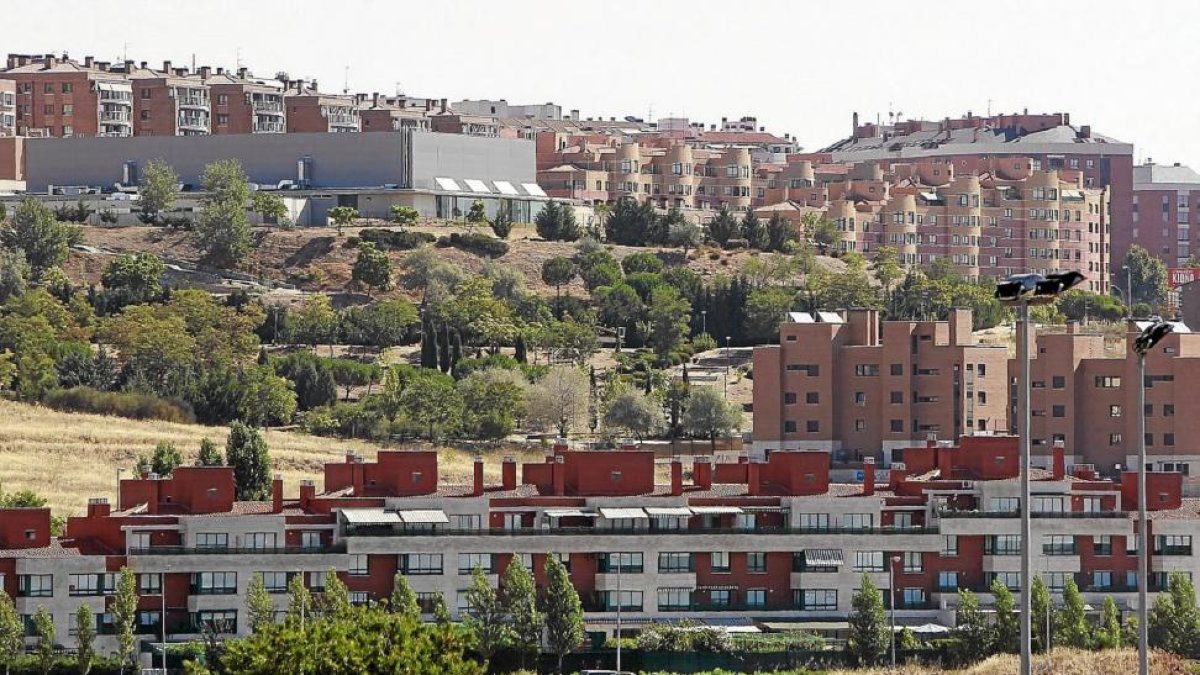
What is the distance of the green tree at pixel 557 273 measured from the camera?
137 meters

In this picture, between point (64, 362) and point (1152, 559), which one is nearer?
point (1152, 559)

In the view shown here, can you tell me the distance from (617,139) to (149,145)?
158 feet

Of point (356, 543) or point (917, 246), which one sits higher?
point (917, 246)

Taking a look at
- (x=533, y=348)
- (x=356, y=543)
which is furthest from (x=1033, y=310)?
(x=356, y=543)

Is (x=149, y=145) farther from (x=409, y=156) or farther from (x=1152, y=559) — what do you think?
(x=1152, y=559)

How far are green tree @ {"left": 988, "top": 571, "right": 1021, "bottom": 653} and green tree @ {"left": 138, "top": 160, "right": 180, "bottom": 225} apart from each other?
83175 mm

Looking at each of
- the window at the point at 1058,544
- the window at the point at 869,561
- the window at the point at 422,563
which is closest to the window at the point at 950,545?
the window at the point at 869,561

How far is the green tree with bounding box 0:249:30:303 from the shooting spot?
12431cm

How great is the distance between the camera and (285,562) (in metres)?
67.9

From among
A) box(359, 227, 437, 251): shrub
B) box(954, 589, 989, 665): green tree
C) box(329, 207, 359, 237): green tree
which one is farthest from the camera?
box(329, 207, 359, 237): green tree

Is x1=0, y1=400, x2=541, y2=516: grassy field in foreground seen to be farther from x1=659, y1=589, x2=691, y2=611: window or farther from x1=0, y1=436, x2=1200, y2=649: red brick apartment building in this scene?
x1=659, y1=589, x2=691, y2=611: window

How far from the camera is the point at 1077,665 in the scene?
60969 millimetres

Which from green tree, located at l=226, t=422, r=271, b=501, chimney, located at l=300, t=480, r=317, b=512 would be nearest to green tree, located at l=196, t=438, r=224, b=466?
green tree, located at l=226, t=422, r=271, b=501

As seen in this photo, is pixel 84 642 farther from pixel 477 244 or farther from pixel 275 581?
pixel 477 244
